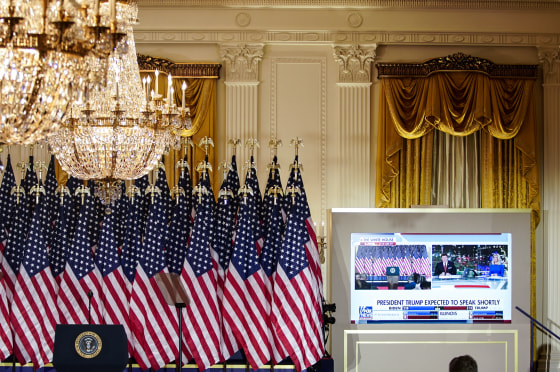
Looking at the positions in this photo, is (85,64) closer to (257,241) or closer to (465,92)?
(257,241)

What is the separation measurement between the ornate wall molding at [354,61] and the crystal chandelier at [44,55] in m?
6.54

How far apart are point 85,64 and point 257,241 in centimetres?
517

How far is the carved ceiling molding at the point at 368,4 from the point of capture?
399 inches

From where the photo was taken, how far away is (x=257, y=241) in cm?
879

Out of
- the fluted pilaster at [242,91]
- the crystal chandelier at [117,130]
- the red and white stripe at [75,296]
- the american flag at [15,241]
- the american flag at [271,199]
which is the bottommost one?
the red and white stripe at [75,296]

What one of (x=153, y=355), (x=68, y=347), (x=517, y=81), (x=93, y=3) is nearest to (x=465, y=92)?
(x=517, y=81)

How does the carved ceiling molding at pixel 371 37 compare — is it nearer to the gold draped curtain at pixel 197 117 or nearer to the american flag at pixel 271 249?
the gold draped curtain at pixel 197 117

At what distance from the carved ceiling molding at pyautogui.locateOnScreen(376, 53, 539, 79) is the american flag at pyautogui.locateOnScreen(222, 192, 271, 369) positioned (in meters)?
2.77

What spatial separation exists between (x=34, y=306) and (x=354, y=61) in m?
4.67

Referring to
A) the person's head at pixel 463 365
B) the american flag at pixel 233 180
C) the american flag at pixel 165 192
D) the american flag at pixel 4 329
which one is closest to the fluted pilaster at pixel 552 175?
the american flag at pixel 233 180

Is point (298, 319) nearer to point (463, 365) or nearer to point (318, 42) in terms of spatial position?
point (318, 42)

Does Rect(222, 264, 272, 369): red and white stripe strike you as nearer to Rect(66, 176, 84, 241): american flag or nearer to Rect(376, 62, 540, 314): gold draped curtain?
Rect(66, 176, 84, 241): american flag

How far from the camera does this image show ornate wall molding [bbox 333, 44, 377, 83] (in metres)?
10.2

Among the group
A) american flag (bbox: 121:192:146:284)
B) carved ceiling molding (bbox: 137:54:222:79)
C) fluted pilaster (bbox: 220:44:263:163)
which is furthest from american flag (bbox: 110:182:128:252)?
carved ceiling molding (bbox: 137:54:222:79)
